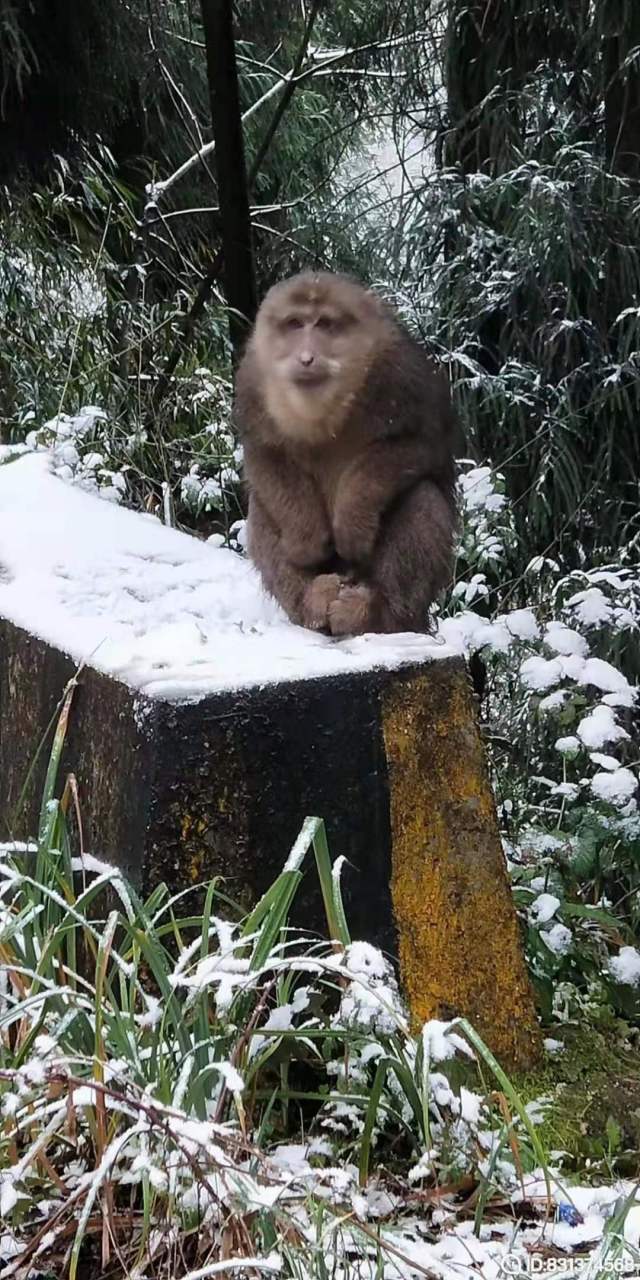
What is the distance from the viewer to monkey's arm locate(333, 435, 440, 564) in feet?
11.3

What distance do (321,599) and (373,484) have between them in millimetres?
300

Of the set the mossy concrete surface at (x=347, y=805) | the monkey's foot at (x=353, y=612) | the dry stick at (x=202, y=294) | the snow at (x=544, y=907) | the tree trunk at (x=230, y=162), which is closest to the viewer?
the mossy concrete surface at (x=347, y=805)

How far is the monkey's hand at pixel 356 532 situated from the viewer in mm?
3449

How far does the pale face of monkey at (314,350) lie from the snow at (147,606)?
0.43 meters

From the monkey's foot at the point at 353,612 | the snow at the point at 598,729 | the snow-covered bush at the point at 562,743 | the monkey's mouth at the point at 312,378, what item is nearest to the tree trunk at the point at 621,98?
the snow-covered bush at the point at 562,743

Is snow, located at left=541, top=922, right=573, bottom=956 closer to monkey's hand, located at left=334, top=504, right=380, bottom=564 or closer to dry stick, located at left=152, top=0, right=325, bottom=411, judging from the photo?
monkey's hand, located at left=334, top=504, right=380, bottom=564

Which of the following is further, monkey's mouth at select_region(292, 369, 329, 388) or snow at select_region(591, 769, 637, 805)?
monkey's mouth at select_region(292, 369, 329, 388)

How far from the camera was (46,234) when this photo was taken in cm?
682

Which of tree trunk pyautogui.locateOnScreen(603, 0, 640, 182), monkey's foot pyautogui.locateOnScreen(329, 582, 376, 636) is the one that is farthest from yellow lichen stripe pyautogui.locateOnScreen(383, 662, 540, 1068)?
tree trunk pyautogui.locateOnScreen(603, 0, 640, 182)

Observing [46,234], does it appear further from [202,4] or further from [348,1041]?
[348,1041]

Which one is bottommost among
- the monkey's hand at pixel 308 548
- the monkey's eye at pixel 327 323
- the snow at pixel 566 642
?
the snow at pixel 566 642

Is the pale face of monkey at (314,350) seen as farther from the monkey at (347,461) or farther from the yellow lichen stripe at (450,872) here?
the yellow lichen stripe at (450,872)

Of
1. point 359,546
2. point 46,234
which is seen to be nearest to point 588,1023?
point 359,546

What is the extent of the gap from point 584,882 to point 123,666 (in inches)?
64.5
